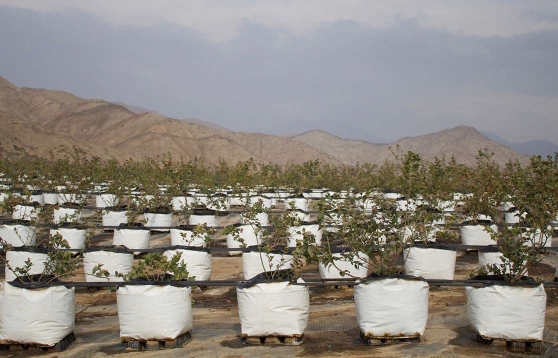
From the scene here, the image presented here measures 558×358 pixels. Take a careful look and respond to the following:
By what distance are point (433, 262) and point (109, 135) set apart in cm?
7800

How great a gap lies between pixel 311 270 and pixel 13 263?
16.2 feet

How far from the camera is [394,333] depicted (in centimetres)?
586

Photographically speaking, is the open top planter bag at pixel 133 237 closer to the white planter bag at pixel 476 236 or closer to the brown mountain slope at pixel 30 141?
the white planter bag at pixel 476 236

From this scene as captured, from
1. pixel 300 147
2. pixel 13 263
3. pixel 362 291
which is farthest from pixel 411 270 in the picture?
pixel 300 147

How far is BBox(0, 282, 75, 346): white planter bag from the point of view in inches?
246

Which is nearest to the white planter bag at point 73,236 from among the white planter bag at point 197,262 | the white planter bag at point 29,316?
the white planter bag at point 197,262

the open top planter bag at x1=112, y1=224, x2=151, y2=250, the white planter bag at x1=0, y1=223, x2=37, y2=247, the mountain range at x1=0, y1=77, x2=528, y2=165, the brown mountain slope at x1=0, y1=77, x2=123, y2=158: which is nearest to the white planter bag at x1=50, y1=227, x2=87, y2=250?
the white planter bag at x1=0, y1=223, x2=37, y2=247

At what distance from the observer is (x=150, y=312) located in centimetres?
608

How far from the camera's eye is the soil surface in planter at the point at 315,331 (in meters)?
5.67

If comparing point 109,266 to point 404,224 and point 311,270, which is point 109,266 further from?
point 404,224

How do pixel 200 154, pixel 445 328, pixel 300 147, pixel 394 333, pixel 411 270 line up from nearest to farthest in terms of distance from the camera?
pixel 394 333, pixel 445 328, pixel 411 270, pixel 200 154, pixel 300 147

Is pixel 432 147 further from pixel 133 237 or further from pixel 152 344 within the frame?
pixel 152 344

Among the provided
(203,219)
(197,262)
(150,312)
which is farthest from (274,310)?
(203,219)

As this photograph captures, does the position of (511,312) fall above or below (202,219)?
below
